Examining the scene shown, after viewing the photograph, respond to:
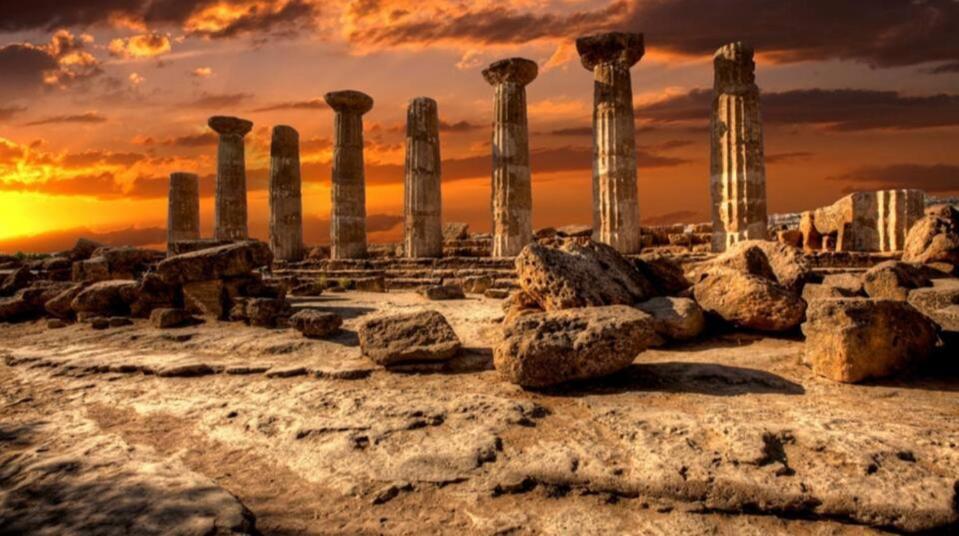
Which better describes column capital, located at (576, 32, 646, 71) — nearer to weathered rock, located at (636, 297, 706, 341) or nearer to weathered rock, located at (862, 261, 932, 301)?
weathered rock, located at (862, 261, 932, 301)

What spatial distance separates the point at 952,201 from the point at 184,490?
21.8 m

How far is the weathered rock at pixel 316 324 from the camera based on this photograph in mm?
7250

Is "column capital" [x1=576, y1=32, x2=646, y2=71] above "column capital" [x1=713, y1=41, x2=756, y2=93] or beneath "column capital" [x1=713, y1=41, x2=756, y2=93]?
above

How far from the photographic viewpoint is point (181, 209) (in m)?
22.4

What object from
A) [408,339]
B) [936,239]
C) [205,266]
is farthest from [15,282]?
[936,239]

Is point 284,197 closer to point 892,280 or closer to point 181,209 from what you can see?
point 181,209

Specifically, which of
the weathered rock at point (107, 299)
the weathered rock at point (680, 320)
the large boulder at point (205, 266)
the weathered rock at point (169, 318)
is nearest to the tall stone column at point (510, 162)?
the large boulder at point (205, 266)

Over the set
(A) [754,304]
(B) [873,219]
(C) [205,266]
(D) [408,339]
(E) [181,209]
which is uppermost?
(E) [181,209]

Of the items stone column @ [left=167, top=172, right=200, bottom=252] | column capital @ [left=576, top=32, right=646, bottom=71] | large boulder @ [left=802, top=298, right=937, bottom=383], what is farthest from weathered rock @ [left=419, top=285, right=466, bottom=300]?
stone column @ [left=167, top=172, right=200, bottom=252]

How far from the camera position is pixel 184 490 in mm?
3207

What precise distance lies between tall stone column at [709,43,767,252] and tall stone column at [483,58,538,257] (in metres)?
4.86

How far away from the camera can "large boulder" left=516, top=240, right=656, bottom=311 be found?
592cm

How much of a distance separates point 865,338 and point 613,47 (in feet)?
38.1

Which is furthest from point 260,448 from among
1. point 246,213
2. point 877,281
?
point 246,213
